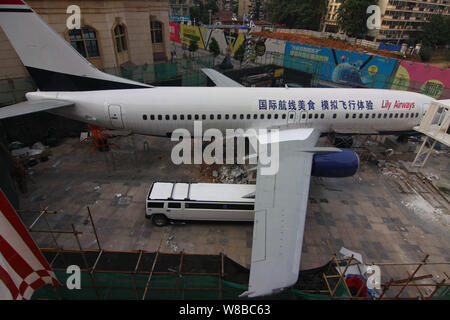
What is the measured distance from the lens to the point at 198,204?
47.4ft

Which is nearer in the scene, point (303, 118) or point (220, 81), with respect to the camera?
point (303, 118)

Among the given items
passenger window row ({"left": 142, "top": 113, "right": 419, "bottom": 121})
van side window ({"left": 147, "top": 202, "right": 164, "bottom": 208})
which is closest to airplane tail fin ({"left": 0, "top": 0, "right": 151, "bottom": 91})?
passenger window row ({"left": 142, "top": 113, "right": 419, "bottom": 121})

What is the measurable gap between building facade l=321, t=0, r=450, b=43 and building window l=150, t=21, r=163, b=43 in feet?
242

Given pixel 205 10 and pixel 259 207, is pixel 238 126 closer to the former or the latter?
pixel 259 207

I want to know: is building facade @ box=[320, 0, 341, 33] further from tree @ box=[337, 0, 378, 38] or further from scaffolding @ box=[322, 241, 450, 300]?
scaffolding @ box=[322, 241, 450, 300]

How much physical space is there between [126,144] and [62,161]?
542cm

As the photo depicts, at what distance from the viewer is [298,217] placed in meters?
10.7

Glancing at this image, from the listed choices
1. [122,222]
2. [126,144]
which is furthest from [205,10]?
[122,222]

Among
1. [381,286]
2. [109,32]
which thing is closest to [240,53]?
[109,32]

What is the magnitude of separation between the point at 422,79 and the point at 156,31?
128ft

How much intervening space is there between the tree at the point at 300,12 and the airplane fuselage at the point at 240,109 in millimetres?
82055

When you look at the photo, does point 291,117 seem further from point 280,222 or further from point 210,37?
point 210,37

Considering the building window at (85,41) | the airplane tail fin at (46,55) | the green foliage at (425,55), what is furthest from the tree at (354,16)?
the airplane tail fin at (46,55)

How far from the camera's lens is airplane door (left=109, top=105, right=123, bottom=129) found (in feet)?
60.5
